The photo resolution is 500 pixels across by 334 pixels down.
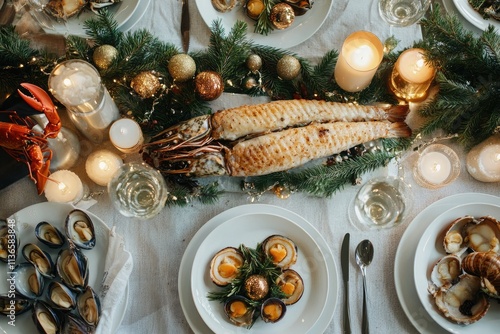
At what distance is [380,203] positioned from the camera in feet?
4.55

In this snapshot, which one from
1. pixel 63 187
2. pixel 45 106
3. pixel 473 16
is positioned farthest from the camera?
pixel 473 16

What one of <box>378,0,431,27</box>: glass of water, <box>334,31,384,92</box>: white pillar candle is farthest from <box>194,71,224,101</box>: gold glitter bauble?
<box>378,0,431,27</box>: glass of water

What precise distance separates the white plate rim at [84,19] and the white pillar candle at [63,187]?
1.29 feet

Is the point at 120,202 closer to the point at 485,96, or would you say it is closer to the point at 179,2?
the point at 179,2

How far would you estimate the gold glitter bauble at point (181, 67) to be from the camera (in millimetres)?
1339

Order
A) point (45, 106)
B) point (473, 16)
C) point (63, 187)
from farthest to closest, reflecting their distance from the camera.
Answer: point (473, 16)
point (63, 187)
point (45, 106)

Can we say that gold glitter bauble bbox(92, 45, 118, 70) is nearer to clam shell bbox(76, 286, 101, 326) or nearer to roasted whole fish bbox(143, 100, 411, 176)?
roasted whole fish bbox(143, 100, 411, 176)

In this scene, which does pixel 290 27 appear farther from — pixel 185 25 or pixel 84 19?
pixel 84 19

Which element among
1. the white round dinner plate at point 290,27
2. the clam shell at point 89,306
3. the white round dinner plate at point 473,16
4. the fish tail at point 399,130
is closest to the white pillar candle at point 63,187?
the clam shell at point 89,306

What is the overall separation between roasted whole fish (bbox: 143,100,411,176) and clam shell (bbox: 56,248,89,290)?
0.98 feet

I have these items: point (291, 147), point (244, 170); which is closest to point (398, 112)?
point (291, 147)

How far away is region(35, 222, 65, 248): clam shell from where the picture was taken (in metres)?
1.26

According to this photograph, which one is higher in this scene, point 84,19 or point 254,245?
point 84,19

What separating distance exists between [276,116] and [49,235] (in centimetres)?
66
